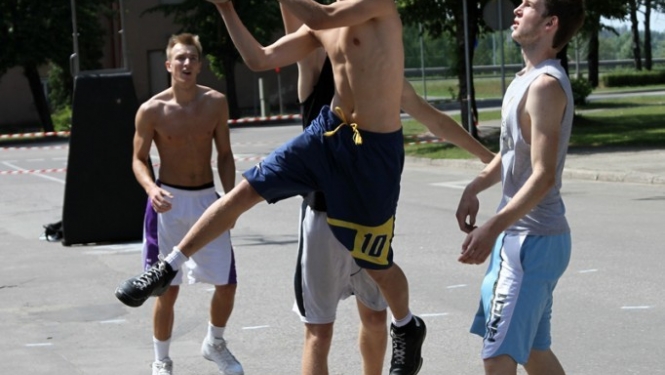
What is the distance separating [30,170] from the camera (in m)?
26.8

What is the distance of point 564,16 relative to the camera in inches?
185

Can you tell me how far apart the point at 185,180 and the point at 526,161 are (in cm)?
327

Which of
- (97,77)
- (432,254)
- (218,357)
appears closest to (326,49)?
(218,357)

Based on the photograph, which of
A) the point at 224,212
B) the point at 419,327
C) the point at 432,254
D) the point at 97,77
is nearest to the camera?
the point at 224,212

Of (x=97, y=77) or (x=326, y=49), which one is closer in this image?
(x=326, y=49)

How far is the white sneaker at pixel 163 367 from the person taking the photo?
706 cm

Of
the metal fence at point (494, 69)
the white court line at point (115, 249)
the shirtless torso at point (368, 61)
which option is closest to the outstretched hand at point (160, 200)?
the shirtless torso at point (368, 61)

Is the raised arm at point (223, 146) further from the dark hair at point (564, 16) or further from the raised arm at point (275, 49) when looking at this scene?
the dark hair at point (564, 16)

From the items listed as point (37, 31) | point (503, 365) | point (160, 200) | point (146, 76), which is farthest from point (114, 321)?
point (146, 76)

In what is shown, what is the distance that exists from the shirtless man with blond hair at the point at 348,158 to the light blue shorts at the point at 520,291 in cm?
93

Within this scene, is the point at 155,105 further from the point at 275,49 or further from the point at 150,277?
the point at 150,277

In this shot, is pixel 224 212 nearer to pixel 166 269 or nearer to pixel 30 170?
pixel 166 269

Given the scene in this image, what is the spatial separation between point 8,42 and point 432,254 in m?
35.3

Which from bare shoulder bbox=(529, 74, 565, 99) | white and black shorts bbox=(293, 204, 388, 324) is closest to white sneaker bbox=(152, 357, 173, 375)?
white and black shorts bbox=(293, 204, 388, 324)
